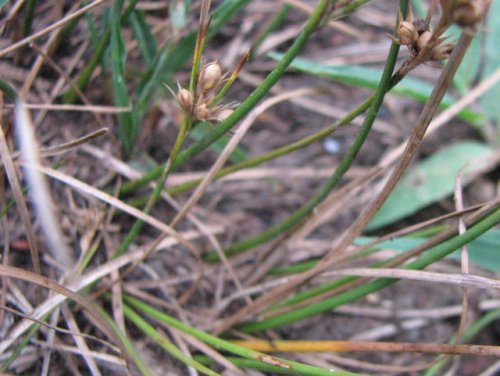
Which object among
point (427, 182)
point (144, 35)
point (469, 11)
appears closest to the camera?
point (469, 11)

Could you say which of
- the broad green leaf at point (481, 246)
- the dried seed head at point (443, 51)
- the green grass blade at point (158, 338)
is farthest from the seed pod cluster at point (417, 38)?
the green grass blade at point (158, 338)

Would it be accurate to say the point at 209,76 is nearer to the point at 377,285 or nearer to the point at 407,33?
the point at 407,33

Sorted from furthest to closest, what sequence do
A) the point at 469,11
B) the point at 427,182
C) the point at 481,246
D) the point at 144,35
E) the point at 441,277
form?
the point at 427,182, the point at 144,35, the point at 481,246, the point at 441,277, the point at 469,11

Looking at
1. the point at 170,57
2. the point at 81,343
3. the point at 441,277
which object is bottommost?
the point at 81,343

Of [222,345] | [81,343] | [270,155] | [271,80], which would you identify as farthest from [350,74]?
[81,343]

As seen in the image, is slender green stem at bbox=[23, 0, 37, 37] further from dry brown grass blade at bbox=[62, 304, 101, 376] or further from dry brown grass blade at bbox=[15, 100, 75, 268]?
dry brown grass blade at bbox=[62, 304, 101, 376]

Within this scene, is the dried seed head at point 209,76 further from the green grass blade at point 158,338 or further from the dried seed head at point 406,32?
the green grass blade at point 158,338

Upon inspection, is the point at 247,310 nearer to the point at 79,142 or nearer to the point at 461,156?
the point at 79,142
